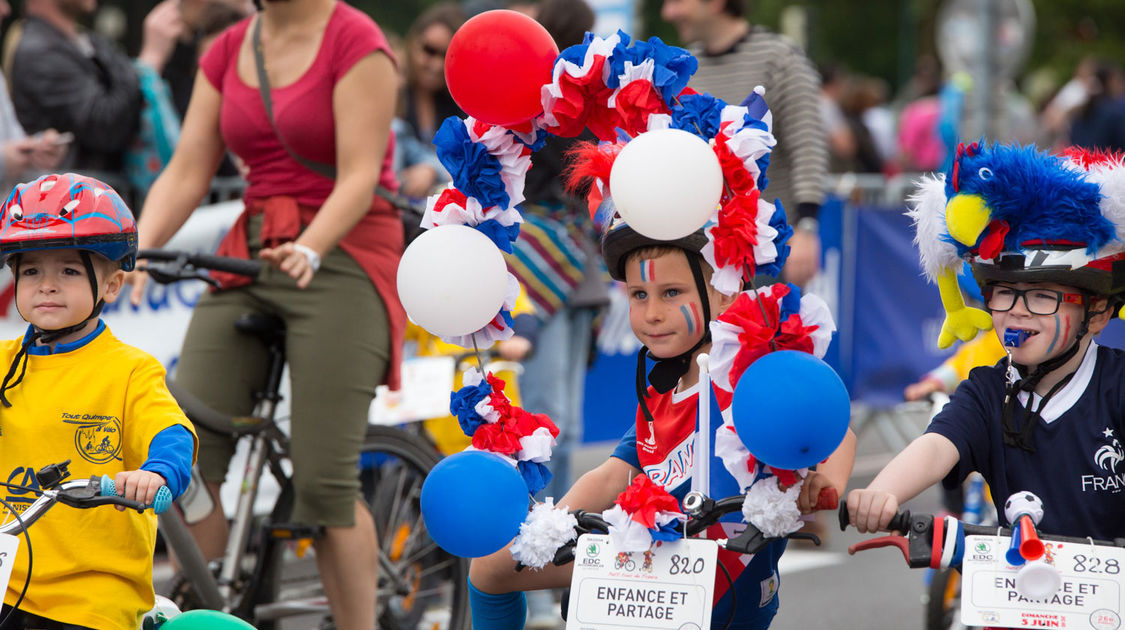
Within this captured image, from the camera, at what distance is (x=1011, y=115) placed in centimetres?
1845

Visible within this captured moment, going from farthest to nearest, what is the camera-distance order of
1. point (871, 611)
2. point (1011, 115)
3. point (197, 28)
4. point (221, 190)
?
1. point (1011, 115)
2. point (197, 28)
3. point (221, 190)
4. point (871, 611)

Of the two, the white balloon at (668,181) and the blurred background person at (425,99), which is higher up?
the blurred background person at (425,99)

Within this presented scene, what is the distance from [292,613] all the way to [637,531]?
206 cm

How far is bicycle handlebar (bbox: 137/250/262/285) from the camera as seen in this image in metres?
4.19

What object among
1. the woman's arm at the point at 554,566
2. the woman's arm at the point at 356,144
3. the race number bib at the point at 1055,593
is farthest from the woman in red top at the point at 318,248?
the race number bib at the point at 1055,593

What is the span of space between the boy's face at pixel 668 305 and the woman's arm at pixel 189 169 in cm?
186

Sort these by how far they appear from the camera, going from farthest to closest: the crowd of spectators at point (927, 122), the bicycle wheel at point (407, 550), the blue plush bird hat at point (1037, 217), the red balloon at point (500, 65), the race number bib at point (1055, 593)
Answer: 1. the crowd of spectators at point (927, 122)
2. the bicycle wheel at point (407, 550)
3. the blue plush bird hat at point (1037, 217)
4. the red balloon at point (500, 65)
5. the race number bib at point (1055, 593)

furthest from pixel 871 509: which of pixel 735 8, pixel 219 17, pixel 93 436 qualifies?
pixel 219 17

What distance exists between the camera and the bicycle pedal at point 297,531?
446 cm

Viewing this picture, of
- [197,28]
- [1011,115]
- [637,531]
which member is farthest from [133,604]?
[1011,115]

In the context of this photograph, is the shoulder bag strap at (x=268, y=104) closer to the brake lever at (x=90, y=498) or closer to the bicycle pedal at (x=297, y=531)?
the bicycle pedal at (x=297, y=531)

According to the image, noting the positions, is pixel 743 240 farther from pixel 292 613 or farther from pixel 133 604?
pixel 292 613

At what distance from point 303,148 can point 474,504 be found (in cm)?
180

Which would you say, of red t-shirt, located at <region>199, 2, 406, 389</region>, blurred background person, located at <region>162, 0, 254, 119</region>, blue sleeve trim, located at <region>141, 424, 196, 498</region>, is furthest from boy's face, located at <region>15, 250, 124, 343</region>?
blurred background person, located at <region>162, 0, 254, 119</region>
